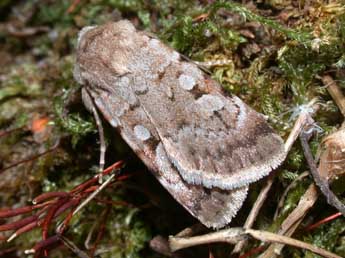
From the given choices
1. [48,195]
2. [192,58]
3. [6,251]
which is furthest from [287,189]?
[6,251]

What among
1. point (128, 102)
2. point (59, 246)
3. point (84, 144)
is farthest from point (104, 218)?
point (128, 102)

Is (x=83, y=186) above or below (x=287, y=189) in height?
below

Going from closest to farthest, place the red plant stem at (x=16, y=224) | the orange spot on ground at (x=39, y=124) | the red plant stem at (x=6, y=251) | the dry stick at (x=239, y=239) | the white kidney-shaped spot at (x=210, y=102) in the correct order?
the dry stick at (x=239, y=239) < the white kidney-shaped spot at (x=210, y=102) < the red plant stem at (x=16, y=224) < the red plant stem at (x=6, y=251) < the orange spot on ground at (x=39, y=124)

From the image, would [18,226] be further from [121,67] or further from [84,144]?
[121,67]

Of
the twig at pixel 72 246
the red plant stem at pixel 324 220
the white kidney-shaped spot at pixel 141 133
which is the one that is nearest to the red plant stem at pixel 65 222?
the twig at pixel 72 246

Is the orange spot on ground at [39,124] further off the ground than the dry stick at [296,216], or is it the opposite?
the dry stick at [296,216]

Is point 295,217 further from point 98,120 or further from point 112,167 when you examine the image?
point 98,120

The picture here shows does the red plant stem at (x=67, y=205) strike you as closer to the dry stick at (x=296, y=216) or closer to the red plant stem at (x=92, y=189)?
the red plant stem at (x=92, y=189)

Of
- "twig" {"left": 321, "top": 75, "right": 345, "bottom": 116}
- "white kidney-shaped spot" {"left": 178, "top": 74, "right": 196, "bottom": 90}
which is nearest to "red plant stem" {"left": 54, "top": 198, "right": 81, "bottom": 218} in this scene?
"white kidney-shaped spot" {"left": 178, "top": 74, "right": 196, "bottom": 90}
